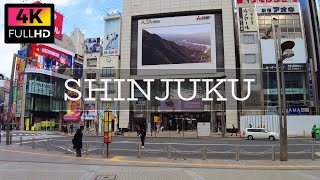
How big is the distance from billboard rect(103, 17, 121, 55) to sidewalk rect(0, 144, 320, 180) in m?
51.8

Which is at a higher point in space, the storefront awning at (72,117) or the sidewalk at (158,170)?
the storefront awning at (72,117)

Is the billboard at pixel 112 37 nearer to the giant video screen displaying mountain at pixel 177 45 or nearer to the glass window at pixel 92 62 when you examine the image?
the glass window at pixel 92 62

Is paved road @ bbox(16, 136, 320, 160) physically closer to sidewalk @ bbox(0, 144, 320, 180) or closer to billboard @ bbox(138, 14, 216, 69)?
sidewalk @ bbox(0, 144, 320, 180)

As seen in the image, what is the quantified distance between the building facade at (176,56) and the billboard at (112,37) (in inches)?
95.3

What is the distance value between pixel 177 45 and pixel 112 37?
47.5ft

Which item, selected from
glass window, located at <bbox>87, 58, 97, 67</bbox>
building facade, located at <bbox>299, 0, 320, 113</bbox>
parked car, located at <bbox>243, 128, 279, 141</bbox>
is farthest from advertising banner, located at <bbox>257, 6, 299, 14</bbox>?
glass window, located at <bbox>87, 58, 97, 67</bbox>

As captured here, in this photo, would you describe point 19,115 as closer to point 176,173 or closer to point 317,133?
point 317,133

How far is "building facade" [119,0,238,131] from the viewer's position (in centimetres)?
5872

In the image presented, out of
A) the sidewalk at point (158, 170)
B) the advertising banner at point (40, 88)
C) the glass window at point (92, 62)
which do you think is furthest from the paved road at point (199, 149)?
the advertising banner at point (40, 88)

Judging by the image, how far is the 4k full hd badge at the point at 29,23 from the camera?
7727 millimetres

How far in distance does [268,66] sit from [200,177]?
46.2 meters

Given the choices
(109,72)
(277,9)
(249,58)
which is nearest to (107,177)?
(249,58)

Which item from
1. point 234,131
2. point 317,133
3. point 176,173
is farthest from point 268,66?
point 176,173

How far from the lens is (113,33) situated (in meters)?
67.4
